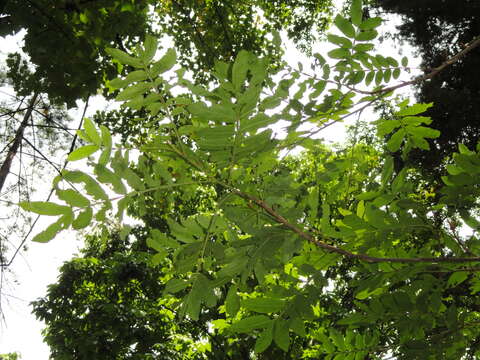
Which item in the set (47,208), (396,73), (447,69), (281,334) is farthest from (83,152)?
(447,69)

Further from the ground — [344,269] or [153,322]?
[344,269]

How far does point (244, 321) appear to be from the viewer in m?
1.18

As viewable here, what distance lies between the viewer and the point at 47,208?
3.31 feet

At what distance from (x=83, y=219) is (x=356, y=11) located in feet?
4.02

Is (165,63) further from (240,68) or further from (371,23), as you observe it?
(371,23)

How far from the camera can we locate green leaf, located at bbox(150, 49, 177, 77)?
1.08m

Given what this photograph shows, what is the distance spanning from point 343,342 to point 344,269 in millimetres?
9178

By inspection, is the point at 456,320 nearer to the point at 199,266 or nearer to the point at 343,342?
the point at 343,342

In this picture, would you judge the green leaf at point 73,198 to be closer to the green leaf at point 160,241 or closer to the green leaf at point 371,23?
the green leaf at point 160,241

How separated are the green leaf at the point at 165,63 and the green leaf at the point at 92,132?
238mm

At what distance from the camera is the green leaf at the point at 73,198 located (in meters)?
1.02

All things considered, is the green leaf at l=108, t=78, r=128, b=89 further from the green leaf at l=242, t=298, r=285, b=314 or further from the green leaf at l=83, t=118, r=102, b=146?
the green leaf at l=242, t=298, r=285, b=314

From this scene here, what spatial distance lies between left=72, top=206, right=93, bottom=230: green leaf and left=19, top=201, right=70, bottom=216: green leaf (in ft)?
Result: 0.12

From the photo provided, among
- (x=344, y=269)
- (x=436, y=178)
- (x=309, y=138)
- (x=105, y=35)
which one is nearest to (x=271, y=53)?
(x=105, y=35)
